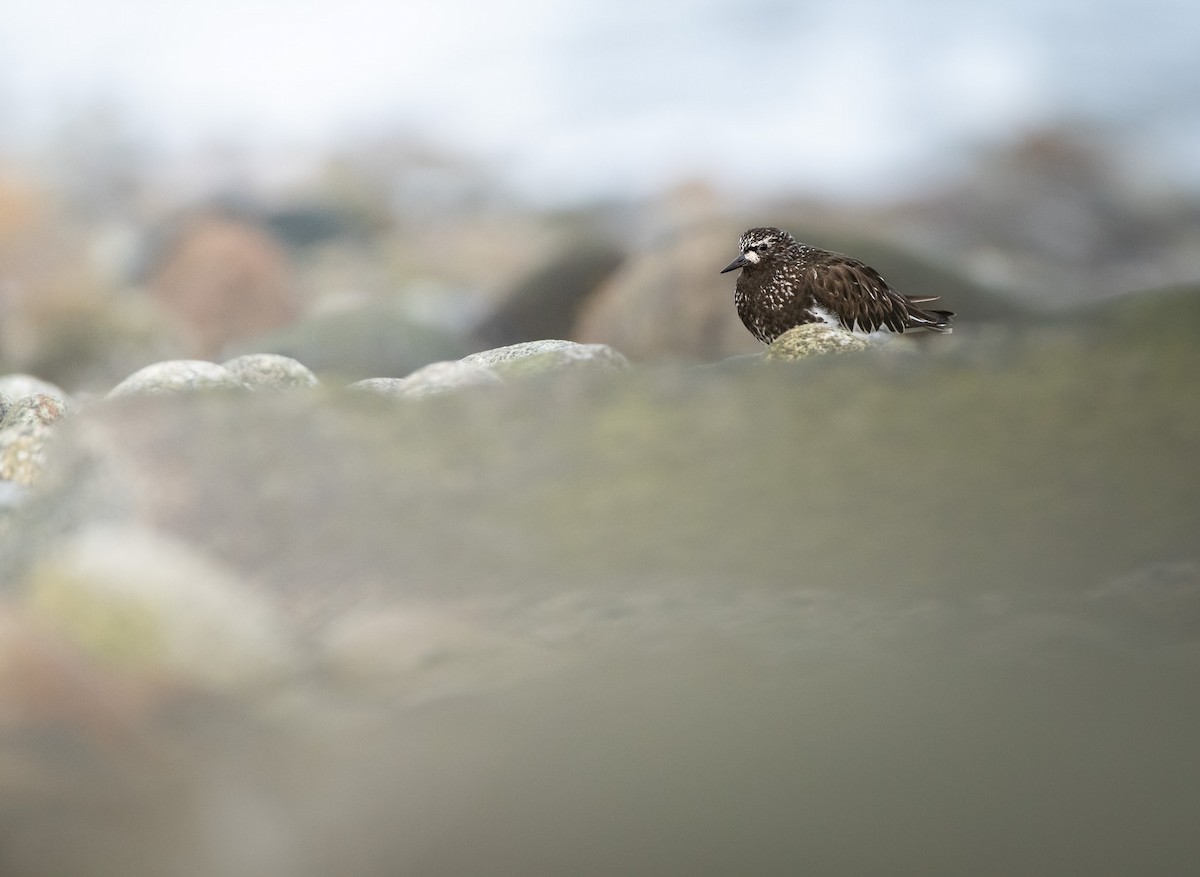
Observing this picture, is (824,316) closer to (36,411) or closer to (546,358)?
(546,358)

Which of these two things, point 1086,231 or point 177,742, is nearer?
point 177,742

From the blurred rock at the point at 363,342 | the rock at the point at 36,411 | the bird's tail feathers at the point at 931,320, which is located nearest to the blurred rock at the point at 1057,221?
the bird's tail feathers at the point at 931,320

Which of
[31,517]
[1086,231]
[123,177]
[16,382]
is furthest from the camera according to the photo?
[123,177]

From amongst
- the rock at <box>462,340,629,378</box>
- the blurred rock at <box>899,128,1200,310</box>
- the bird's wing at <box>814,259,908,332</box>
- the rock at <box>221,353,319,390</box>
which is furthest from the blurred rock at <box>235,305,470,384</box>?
the blurred rock at <box>899,128,1200,310</box>

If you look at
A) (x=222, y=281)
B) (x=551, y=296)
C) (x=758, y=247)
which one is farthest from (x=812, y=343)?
(x=222, y=281)

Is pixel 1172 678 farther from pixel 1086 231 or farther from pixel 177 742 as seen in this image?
pixel 177 742

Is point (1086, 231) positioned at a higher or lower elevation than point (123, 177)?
lower

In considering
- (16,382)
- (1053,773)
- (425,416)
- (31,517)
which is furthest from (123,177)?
(1053,773)
